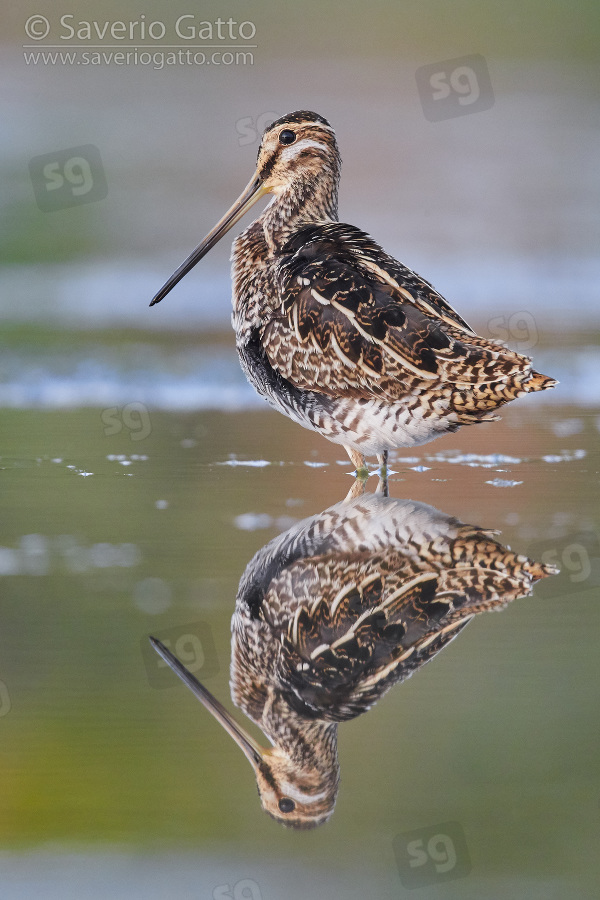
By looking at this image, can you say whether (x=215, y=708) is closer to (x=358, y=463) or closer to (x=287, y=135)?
(x=358, y=463)

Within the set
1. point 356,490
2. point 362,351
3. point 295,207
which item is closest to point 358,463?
point 356,490

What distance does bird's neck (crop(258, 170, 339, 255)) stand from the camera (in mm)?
5742

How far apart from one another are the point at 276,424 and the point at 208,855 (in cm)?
414

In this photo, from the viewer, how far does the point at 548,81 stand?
1386 centimetres

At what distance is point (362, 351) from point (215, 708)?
199 centimetres

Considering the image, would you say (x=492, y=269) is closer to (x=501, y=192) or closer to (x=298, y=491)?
(x=501, y=192)

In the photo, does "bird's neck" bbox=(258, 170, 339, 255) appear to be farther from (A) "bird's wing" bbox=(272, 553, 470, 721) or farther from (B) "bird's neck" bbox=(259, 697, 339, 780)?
(B) "bird's neck" bbox=(259, 697, 339, 780)

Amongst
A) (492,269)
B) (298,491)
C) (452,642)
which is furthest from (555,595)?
(492,269)

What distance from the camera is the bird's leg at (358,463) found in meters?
5.34

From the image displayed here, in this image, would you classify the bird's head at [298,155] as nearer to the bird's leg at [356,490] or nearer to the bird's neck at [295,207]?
the bird's neck at [295,207]

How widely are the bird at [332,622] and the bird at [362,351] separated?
1.49 feet

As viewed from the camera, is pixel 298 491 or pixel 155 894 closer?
pixel 155 894

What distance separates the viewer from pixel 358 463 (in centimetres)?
535

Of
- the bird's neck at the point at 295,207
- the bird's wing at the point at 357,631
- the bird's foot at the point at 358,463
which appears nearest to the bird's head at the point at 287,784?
the bird's wing at the point at 357,631
